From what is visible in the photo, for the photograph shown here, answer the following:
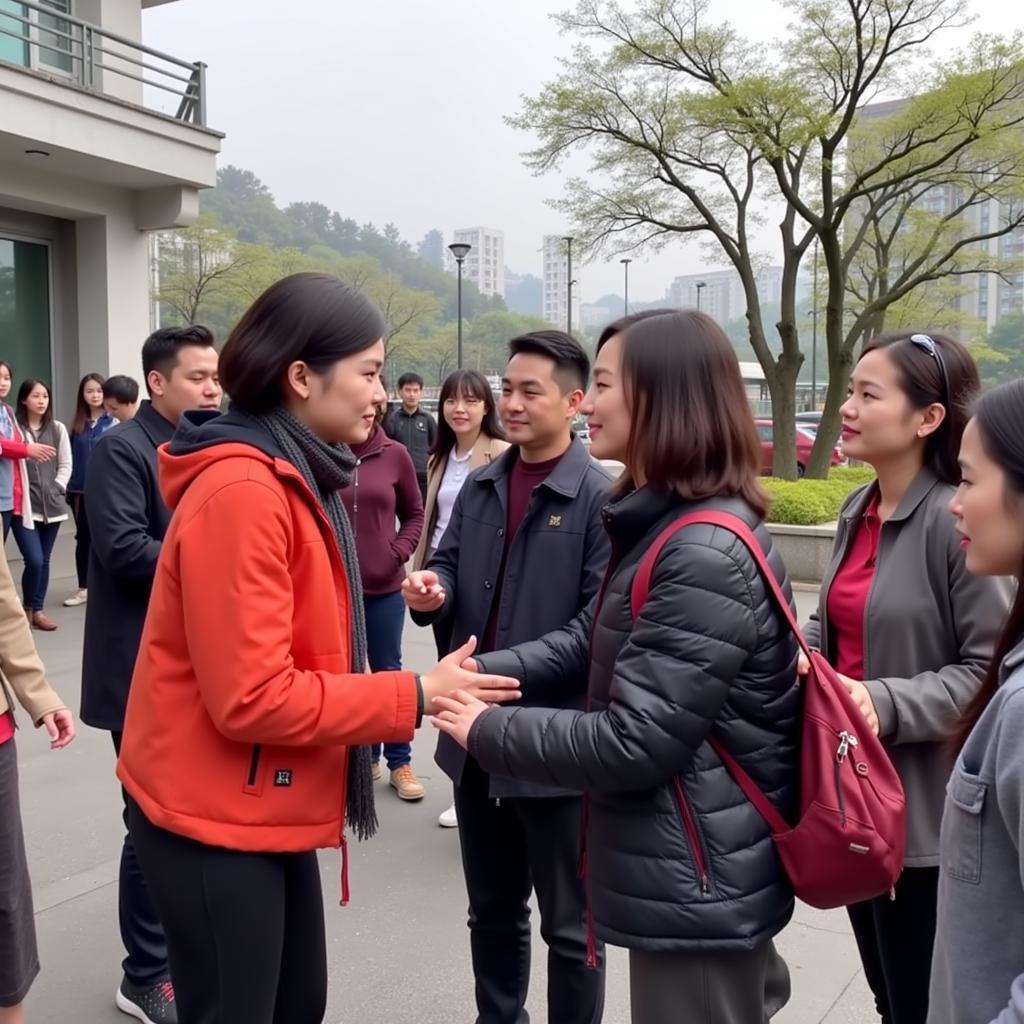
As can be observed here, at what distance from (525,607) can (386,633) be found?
210 centimetres

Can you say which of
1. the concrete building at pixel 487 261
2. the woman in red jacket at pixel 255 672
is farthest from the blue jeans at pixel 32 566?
the concrete building at pixel 487 261

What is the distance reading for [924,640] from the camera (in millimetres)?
2117

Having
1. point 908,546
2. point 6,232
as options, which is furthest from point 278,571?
point 6,232

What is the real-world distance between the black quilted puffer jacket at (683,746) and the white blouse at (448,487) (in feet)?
9.50

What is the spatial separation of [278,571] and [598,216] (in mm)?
15648

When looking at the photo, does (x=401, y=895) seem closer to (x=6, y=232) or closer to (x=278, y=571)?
(x=278, y=571)

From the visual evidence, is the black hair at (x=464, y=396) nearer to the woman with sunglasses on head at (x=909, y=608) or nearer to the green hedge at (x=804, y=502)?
the woman with sunglasses on head at (x=909, y=608)

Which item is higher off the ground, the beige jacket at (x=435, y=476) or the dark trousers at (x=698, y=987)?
the beige jacket at (x=435, y=476)

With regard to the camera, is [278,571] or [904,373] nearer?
[278,571]

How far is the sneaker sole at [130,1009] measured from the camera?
2.71m

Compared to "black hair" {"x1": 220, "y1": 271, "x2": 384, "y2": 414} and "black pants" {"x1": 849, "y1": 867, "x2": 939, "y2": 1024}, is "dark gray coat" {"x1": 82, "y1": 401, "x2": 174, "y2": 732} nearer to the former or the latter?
"black hair" {"x1": 220, "y1": 271, "x2": 384, "y2": 414}

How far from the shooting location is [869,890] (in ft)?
5.58

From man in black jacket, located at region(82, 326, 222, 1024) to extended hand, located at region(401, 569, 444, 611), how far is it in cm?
69

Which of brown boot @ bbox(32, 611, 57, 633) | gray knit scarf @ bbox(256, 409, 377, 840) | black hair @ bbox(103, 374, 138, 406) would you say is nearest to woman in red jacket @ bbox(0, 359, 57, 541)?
brown boot @ bbox(32, 611, 57, 633)
